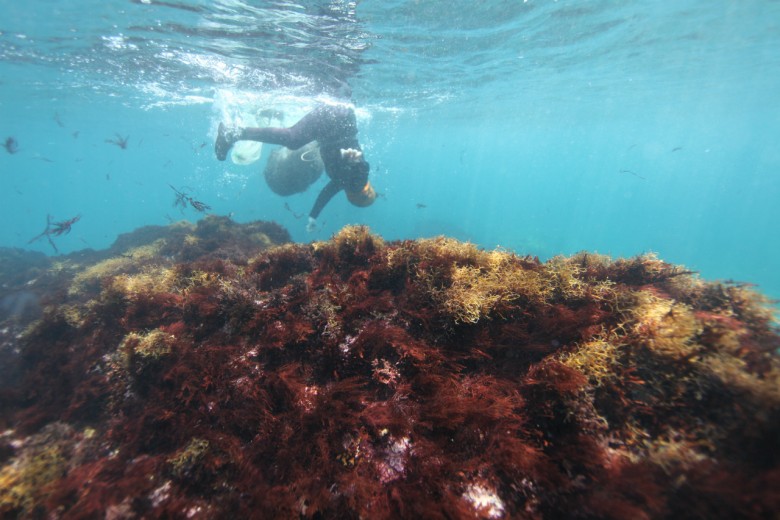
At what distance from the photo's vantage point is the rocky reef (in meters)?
2.06

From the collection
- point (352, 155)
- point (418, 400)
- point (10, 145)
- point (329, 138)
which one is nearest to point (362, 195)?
point (352, 155)

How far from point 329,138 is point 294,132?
1430 millimetres

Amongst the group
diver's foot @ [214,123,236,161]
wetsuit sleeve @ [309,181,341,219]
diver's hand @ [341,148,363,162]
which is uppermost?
diver's hand @ [341,148,363,162]

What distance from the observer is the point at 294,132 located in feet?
42.1

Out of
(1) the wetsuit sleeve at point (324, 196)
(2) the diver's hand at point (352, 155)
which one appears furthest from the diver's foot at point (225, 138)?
(2) the diver's hand at point (352, 155)

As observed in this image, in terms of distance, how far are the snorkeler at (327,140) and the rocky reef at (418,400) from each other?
8.79m

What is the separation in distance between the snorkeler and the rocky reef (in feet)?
28.8

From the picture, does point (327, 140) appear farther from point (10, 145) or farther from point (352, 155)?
point (10, 145)

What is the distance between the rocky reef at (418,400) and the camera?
2.06 meters

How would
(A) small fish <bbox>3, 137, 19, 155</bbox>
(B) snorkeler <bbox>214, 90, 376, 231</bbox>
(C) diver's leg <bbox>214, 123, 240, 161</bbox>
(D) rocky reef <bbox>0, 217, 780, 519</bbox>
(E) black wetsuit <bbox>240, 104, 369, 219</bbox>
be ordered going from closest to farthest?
(D) rocky reef <bbox>0, 217, 780, 519</bbox>
(A) small fish <bbox>3, 137, 19, 155</bbox>
(E) black wetsuit <bbox>240, 104, 369, 219</bbox>
(B) snorkeler <bbox>214, 90, 376, 231</bbox>
(C) diver's leg <bbox>214, 123, 240, 161</bbox>

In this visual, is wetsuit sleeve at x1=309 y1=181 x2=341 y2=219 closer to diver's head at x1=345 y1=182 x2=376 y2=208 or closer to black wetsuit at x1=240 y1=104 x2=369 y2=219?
black wetsuit at x1=240 y1=104 x2=369 y2=219

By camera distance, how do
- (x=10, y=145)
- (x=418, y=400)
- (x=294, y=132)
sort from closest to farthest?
(x=418, y=400) < (x=10, y=145) < (x=294, y=132)

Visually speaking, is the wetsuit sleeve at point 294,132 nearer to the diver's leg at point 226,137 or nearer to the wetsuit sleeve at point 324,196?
the diver's leg at point 226,137

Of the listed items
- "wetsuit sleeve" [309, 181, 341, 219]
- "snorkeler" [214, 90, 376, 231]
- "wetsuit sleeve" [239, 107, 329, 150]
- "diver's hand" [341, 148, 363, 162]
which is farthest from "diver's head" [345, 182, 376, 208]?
"wetsuit sleeve" [239, 107, 329, 150]
